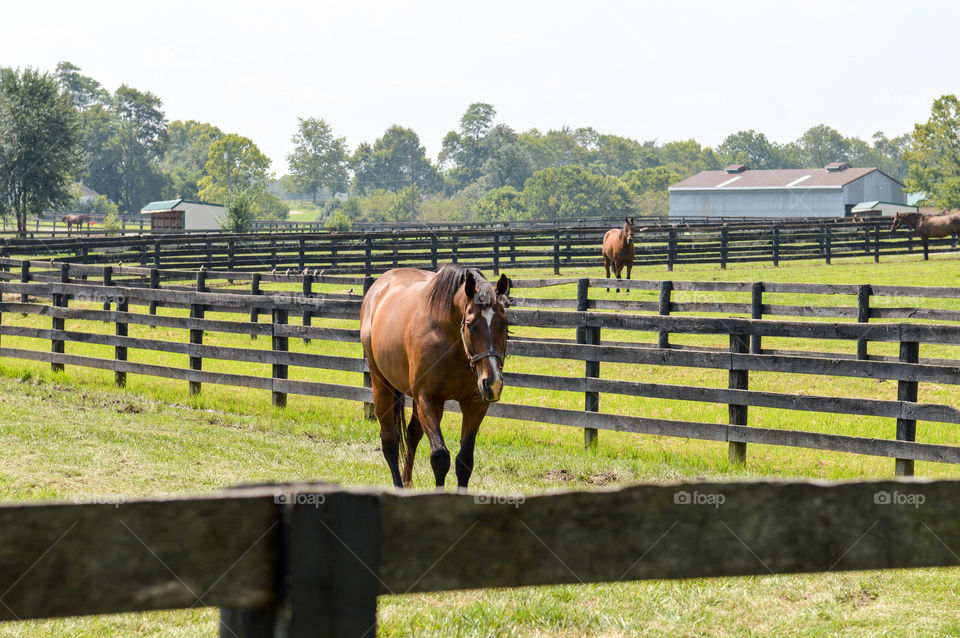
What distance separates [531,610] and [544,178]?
112698 millimetres

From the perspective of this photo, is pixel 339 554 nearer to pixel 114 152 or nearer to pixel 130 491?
pixel 130 491

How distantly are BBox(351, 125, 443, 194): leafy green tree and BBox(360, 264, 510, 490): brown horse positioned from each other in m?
178

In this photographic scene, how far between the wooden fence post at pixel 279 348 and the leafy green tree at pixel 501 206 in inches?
4089

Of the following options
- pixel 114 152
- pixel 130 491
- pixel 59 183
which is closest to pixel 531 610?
pixel 130 491

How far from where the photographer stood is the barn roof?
8406 cm

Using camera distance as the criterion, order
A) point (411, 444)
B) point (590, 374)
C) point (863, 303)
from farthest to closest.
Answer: point (863, 303), point (590, 374), point (411, 444)

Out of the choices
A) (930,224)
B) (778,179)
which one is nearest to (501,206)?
(778,179)

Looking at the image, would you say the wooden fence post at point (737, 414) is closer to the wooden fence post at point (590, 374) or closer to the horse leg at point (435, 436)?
the wooden fence post at point (590, 374)

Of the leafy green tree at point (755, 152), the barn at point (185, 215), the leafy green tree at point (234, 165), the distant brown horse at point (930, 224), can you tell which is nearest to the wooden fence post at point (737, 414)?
the distant brown horse at point (930, 224)

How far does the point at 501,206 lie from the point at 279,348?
108m

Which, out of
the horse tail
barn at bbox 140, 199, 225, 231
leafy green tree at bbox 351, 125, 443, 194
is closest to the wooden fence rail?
the horse tail

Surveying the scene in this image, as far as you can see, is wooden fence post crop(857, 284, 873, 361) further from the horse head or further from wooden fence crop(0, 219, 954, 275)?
wooden fence crop(0, 219, 954, 275)

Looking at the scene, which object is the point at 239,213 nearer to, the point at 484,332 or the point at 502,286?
the point at 502,286

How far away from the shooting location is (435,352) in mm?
6648
